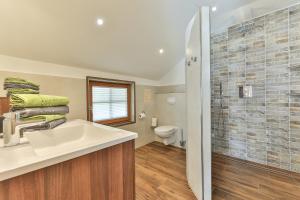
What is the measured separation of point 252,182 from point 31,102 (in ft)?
8.36

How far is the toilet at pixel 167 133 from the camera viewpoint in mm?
2883

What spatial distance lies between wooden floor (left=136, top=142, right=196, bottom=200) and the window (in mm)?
842

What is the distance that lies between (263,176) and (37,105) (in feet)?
9.07

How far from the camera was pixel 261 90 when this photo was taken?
2283 mm

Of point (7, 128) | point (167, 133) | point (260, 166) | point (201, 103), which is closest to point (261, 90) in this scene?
point (260, 166)

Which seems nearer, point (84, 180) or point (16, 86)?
point (84, 180)

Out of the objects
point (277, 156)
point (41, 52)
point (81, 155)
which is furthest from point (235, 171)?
point (41, 52)

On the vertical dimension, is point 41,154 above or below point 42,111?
below

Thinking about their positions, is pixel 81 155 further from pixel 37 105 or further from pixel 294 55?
pixel 294 55

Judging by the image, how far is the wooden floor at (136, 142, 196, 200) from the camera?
5.47 ft

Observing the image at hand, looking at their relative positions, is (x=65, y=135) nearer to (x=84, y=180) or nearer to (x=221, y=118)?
(x=84, y=180)

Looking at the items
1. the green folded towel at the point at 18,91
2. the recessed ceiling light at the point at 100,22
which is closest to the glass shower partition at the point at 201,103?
the recessed ceiling light at the point at 100,22

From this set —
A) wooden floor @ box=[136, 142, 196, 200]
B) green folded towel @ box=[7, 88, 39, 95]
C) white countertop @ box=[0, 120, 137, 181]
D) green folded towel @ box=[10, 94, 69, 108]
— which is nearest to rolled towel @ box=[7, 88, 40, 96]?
green folded towel @ box=[7, 88, 39, 95]

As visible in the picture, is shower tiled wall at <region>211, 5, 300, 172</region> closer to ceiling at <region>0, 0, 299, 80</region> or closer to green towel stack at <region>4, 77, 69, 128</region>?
ceiling at <region>0, 0, 299, 80</region>
